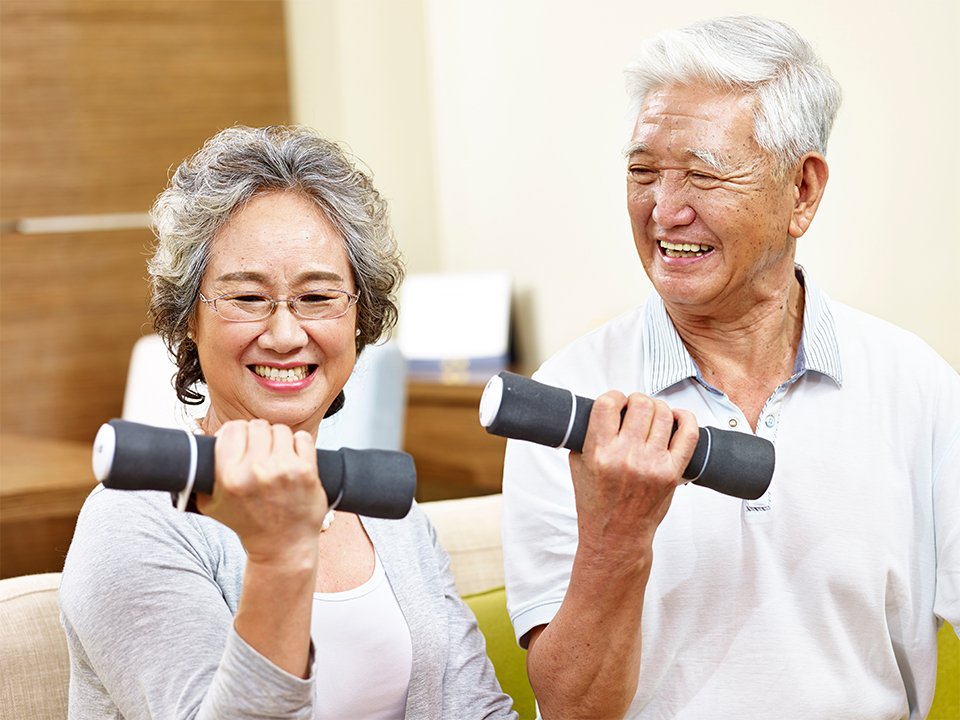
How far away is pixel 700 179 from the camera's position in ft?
4.33

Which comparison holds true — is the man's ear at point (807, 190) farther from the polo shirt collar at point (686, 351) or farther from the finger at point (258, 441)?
the finger at point (258, 441)

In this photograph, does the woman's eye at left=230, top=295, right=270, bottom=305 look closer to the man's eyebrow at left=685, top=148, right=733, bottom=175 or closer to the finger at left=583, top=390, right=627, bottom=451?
the finger at left=583, top=390, right=627, bottom=451

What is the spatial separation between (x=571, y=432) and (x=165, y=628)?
428 millimetres

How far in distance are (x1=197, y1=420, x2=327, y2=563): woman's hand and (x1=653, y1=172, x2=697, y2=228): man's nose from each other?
0.63 meters

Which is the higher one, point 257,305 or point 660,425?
point 257,305

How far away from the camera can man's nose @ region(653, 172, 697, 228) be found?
1322mm

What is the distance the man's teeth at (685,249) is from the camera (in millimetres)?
1341

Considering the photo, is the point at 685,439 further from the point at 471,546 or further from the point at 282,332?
the point at 471,546

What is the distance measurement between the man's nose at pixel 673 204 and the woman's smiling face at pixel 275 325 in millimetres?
404

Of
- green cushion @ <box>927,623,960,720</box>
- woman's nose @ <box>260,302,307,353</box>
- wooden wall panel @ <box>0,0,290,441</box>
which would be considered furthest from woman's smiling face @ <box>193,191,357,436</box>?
wooden wall panel @ <box>0,0,290,441</box>

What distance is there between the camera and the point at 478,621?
1.58 metres

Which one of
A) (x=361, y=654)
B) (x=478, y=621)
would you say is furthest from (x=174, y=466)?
(x=478, y=621)

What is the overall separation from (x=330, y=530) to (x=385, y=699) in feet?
Result: 0.70

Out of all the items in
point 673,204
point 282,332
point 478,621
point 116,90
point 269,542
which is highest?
point 116,90
